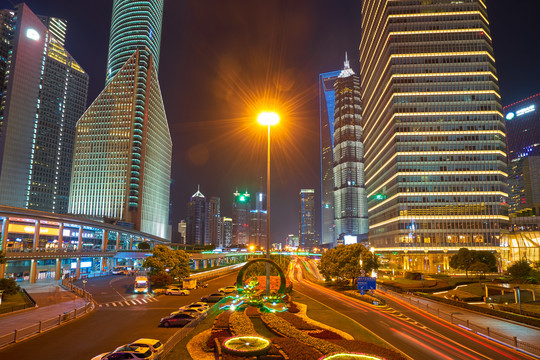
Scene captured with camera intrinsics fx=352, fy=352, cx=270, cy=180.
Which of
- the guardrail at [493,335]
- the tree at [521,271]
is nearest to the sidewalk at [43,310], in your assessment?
the guardrail at [493,335]

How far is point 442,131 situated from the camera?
410 ft

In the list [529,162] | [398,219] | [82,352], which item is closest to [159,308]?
[82,352]

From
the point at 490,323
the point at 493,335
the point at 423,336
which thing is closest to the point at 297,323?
the point at 423,336

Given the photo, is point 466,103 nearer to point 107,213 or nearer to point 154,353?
point 154,353

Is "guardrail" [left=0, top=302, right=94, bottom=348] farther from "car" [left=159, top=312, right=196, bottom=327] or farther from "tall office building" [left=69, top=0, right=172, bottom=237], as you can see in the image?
"tall office building" [left=69, top=0, right=172, bottom=237]

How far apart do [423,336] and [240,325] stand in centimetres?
1492

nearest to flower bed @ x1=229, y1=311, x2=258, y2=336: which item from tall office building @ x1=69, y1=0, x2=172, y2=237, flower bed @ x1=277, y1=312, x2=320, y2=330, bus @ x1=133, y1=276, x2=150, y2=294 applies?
flower bed @ x1=277, y1=312, x2=320, y2=330

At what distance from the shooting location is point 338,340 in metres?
21.3

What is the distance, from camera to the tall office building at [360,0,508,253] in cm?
12056

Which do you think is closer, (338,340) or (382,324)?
→ (338,340)

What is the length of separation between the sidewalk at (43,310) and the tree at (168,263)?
45.0 ft

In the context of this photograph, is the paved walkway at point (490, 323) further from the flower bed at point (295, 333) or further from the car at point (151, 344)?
the car at point (151, 344)

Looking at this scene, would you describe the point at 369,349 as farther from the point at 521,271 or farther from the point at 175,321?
the point at 521,271

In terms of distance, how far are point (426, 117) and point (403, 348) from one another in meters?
117
